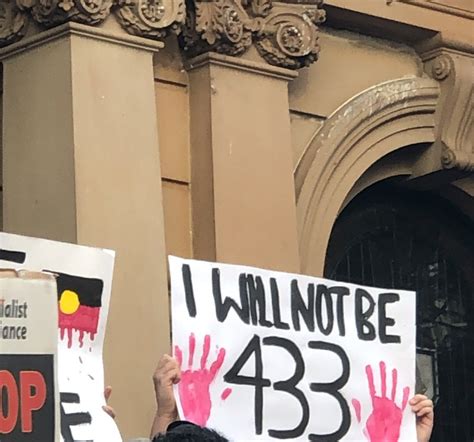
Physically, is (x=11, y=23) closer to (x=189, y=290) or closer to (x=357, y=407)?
(x=189, y=290)

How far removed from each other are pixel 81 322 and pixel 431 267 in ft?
12.5

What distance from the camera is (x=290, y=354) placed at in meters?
5.26

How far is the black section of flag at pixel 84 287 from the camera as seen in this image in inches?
177

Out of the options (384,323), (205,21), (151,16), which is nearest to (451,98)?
(205,21)

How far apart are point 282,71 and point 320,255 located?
29.5 inches

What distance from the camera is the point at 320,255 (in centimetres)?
711

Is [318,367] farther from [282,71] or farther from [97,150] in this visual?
[282,71]

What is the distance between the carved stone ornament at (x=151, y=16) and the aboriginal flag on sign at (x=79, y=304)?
74.6 inches

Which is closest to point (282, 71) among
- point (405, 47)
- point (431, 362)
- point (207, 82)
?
point (207, 82)

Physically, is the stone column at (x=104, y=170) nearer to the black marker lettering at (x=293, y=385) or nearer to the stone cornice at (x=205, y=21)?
the stone cornice at (x=205, y=21)

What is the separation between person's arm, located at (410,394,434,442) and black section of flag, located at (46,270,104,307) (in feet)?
4.33

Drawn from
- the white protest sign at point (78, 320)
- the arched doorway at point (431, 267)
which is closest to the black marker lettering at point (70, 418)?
the white protest sign at point (78, 320)

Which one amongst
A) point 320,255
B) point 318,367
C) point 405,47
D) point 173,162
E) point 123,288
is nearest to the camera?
point 318,367

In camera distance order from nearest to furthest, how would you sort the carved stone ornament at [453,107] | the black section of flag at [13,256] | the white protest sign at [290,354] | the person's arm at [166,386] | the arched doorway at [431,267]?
the black section of flag at [13,256], the person's arm at [166,386], the white protest sign at [290,354], the carved stone ornament at [453,107], the arched doorway at [431,267]
